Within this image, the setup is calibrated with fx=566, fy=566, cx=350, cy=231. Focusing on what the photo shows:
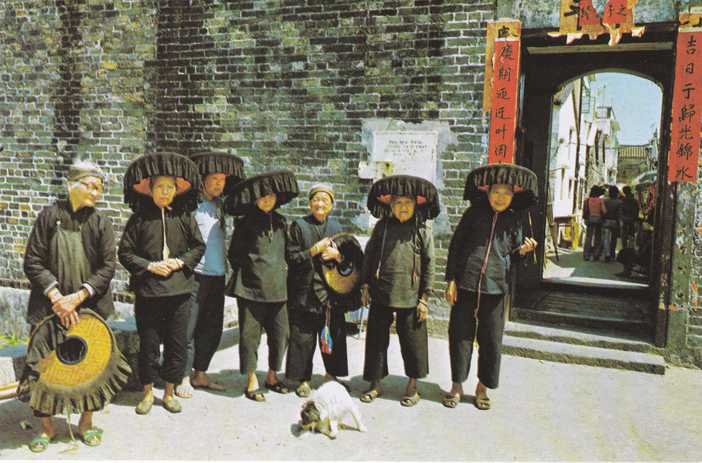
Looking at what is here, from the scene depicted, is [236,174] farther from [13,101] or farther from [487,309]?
[13,101]

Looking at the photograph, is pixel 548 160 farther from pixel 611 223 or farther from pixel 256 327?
pixel 256 327

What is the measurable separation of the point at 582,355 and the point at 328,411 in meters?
3.02

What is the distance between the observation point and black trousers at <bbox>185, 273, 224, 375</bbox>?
178 inches

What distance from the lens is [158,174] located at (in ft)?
12.8

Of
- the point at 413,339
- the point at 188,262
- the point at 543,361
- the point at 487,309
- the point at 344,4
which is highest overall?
the point at 344,4

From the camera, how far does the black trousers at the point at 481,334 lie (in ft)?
14.5

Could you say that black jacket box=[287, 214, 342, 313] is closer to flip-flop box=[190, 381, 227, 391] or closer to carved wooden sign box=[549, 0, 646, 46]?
flip-flop box=[190, 381, 227, 391]

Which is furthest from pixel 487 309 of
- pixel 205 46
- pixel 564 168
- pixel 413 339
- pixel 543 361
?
pixel 564 168

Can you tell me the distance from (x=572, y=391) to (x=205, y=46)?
5683 mm

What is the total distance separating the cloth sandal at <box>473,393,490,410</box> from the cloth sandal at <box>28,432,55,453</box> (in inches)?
119

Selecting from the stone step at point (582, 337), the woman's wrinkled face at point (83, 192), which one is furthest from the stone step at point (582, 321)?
the woman's wrinkled face at point (83, 192)

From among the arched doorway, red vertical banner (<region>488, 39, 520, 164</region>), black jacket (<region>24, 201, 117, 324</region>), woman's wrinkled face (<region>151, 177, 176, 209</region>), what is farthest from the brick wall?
black jacket (<region>24, 201, 117, 324</region>)

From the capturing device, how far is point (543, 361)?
225 inches

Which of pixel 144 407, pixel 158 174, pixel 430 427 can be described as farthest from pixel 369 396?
pixel 158 174
